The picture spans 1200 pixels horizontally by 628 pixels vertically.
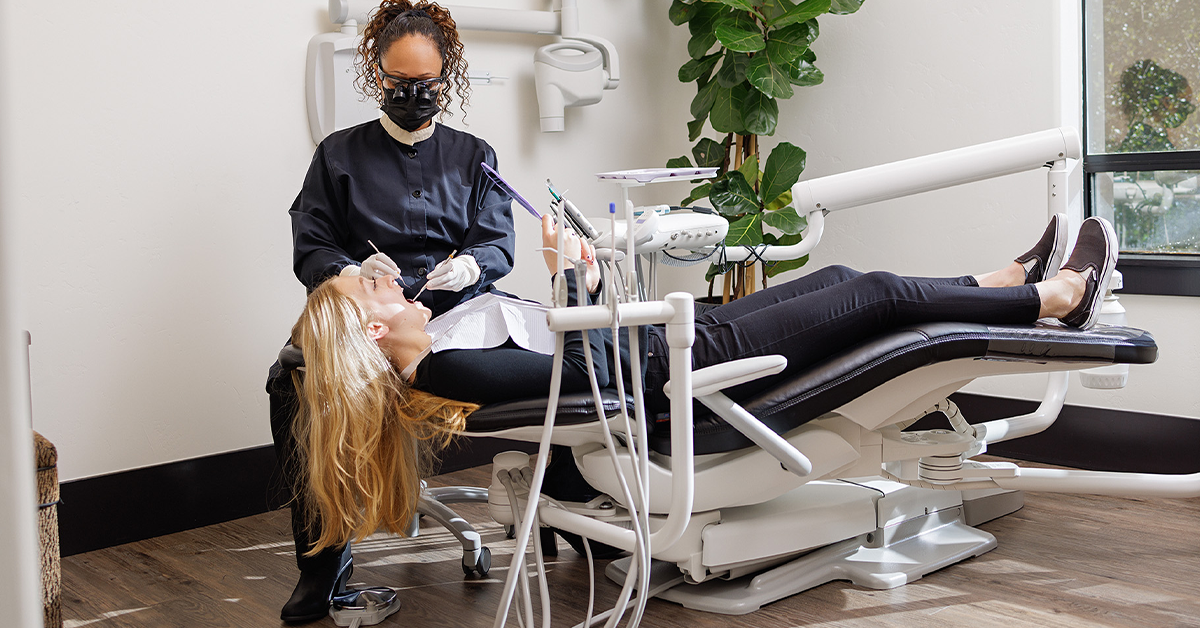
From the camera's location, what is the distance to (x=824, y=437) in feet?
5.57

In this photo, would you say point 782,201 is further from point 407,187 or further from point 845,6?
point 407,187

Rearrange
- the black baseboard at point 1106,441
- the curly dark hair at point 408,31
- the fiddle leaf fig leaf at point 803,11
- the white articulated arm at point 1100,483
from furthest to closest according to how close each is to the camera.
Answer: the fiddle leaf fig leaf at point 803,11 < the black baseboard at point 1106,441 < the curly dark hair at point 408,31 < the white articulated arm at point 1100,483

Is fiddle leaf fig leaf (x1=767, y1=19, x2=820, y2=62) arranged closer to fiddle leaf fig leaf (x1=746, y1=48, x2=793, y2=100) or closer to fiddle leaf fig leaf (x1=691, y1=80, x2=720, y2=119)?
fiddle leaf fig leaf (x1=746, y1=48, x2=793, y2=100)

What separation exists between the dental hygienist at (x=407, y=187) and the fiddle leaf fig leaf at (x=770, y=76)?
39.8 inches

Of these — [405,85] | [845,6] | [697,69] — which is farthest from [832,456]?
[697,69]

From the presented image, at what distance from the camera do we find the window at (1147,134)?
96.9 inches

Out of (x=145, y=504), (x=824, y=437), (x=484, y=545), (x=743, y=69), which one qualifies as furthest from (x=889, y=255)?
(x=145, y=504)

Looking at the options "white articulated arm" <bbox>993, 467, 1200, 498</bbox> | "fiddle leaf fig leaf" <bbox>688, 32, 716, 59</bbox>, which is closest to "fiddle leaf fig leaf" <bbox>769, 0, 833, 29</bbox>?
"fiddle leaf fig leaf" <bbox>688, 32, 716, 59</bbox>

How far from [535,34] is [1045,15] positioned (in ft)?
4.75

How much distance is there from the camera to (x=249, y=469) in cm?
244

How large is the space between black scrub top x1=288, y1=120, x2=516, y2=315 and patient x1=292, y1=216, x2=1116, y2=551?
330 millimetres

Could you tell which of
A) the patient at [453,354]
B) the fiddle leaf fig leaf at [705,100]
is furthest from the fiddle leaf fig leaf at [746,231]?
the patient at [453,354]

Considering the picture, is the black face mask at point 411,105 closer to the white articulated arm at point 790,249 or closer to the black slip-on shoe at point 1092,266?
the white articulated arm at point 790,249

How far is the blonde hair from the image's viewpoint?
1.49 m
